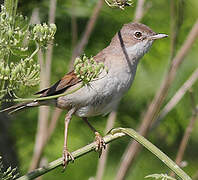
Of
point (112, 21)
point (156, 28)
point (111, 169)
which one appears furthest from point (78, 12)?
point (111, 169)

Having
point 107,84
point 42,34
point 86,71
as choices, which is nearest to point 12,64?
point 42,34

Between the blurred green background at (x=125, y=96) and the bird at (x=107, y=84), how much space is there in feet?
1.94

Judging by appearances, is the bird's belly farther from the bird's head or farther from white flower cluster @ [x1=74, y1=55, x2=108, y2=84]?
white flower cluster @ [x1=74, y1=55, x2=108, y2=84]

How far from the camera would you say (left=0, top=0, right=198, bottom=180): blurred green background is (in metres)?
4.20

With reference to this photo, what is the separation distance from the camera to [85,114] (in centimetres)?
331

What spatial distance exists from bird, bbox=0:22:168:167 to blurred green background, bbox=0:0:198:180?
1.94 feet

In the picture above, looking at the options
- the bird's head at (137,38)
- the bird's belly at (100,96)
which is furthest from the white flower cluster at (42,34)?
the bird's head at (137,38)

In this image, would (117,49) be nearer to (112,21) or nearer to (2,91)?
(112,21)

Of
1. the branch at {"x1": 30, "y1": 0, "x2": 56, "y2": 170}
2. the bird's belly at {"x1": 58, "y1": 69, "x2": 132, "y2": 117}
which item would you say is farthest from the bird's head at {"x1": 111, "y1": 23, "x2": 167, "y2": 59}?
the branch at {"x1": 30, "y1": 0, "x2": 56, "y2": 170}

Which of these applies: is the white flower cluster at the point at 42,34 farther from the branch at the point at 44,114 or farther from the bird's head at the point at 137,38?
the bird's head at the point at 137,38

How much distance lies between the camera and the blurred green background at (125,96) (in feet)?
13.8

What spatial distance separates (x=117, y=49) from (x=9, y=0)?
1915 millimetres

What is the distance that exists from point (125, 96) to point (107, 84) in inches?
53.2

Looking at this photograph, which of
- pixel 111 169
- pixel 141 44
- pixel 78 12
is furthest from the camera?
pixel 111 169
